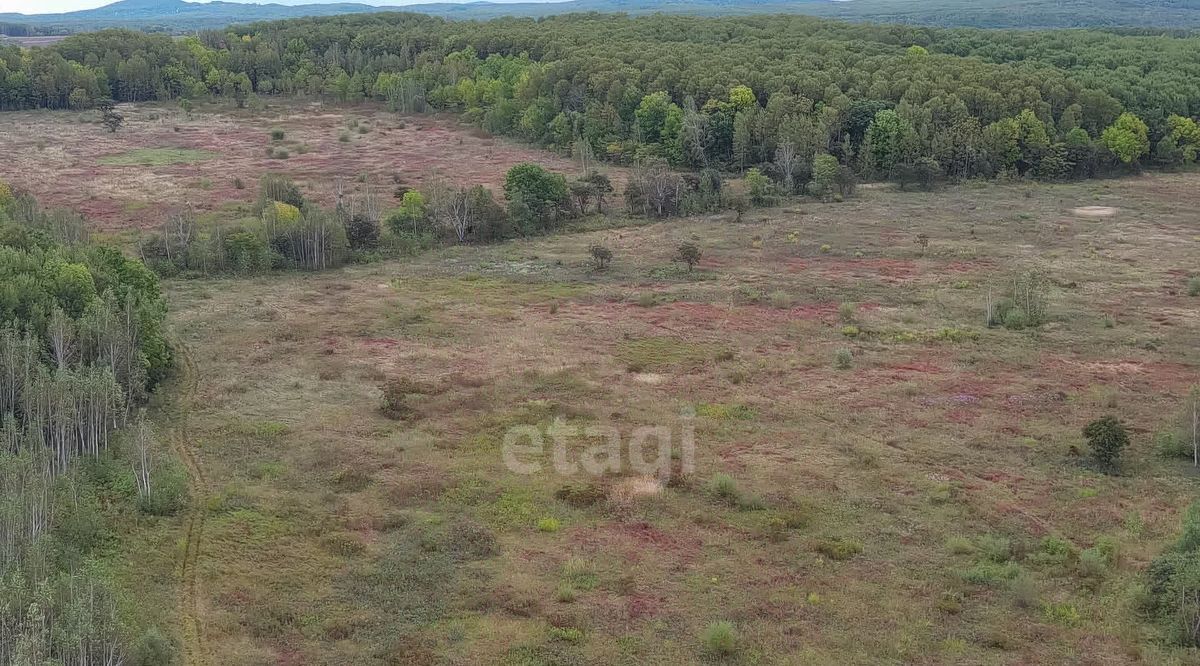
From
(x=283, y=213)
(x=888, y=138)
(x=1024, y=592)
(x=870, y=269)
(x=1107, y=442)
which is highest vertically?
(x=888, y=138)

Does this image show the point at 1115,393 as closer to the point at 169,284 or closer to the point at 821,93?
the point at 169,284

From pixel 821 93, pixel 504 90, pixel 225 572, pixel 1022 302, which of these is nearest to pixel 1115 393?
pixel 1022 302

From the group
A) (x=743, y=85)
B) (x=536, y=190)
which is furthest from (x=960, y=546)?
(x=743, y=85)

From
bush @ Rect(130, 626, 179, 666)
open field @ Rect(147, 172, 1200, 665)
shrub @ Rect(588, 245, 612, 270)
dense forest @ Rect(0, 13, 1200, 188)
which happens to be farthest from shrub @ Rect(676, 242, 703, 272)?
bush @ Rect(130, 626, 179, 666)

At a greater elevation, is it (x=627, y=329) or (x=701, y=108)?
(x=701, y=108)

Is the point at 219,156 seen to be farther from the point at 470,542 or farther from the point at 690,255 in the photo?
the point at 470,542

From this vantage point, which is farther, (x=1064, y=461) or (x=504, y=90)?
(x=504, y=90)
